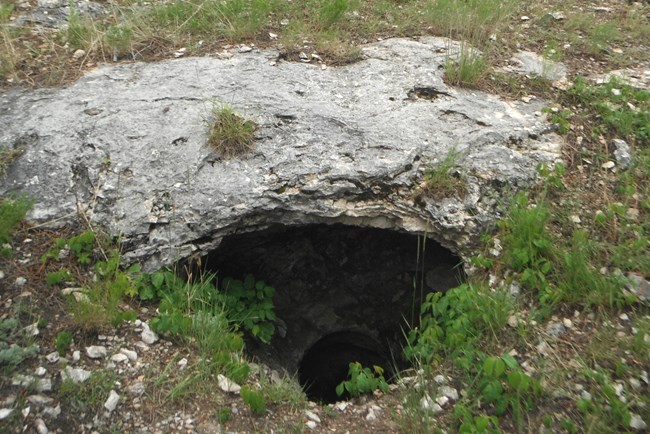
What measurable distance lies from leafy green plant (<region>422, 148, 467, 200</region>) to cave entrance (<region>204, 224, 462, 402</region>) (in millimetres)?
916

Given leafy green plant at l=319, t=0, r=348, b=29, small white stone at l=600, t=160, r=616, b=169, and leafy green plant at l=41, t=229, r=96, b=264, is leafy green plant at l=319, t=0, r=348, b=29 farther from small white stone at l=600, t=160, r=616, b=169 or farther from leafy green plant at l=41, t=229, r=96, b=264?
leafy green plant at l=41, t=229, r=96, b=264

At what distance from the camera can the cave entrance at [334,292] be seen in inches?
185

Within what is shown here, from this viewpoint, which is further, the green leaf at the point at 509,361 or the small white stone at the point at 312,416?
the small white stone at the point at 312,416

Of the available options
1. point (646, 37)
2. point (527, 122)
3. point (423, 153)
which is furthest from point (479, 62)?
point (646, 37)

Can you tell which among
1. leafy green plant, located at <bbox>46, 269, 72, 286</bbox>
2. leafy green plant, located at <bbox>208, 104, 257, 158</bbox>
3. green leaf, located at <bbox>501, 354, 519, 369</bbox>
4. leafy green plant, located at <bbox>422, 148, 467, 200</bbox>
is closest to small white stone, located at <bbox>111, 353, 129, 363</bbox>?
leafy green plant, located at <bbox>46, 269, 72, 286</bbox>

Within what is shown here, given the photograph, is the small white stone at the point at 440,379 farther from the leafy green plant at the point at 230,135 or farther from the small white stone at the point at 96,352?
the leafy green plant at the point at 230,135

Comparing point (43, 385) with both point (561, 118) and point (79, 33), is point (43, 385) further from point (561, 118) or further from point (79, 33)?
point (561, 118)

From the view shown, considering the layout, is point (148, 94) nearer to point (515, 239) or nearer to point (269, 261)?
point (269, 261)

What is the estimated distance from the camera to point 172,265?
135 inches

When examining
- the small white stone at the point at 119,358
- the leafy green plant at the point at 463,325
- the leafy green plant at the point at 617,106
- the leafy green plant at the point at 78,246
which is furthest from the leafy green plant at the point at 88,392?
the leafy green plant at the point at 617,106

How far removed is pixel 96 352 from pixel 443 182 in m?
2.20

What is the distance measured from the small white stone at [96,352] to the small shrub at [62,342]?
10 centimetres

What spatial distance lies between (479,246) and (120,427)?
219cm

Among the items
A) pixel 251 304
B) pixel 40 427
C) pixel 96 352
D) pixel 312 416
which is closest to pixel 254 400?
pixel 312 416
